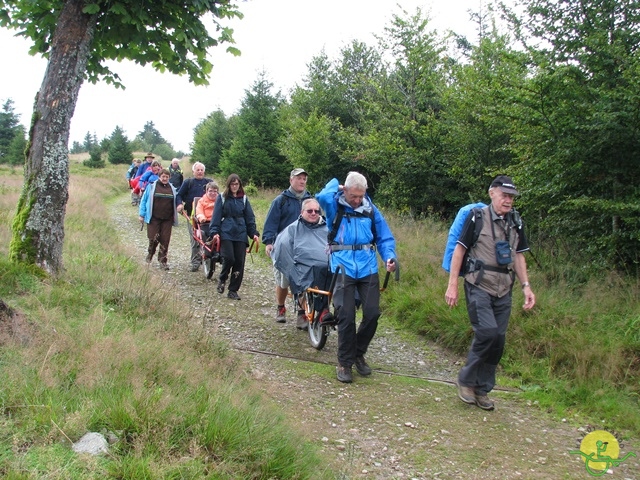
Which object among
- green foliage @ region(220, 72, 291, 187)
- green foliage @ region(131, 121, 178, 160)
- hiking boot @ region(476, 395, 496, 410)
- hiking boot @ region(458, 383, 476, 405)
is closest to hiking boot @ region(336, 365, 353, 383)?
hiking boot @ region(458, 383, 476, 405)

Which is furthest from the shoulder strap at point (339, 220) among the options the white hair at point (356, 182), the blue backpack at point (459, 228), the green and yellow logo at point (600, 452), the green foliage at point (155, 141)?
the green foliage at point (155, 141)

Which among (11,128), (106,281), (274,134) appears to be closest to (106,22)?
(106,281)

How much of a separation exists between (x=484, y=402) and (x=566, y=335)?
1.63m

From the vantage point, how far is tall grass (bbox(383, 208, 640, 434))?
536 cm

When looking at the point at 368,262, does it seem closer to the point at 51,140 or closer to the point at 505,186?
the point at 505,186

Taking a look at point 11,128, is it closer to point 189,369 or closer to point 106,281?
point 106,281

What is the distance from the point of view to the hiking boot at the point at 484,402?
5.17 metres

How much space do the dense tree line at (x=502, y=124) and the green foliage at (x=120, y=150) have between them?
88.7 ft

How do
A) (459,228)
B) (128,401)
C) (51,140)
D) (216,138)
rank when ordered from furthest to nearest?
(216,138) → (51,140) → (459,228) → (128,401)

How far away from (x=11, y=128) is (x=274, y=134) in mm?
33651

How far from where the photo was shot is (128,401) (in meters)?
3.26

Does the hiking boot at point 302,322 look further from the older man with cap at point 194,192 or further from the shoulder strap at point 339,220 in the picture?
the older man with cap at point 194,192

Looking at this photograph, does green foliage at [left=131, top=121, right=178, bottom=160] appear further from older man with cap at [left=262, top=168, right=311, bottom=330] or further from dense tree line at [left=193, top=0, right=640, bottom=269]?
older man with cap at [left=262, top=168, right=311, bottom=330]

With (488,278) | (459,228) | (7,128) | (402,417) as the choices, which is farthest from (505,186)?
(7,128)
